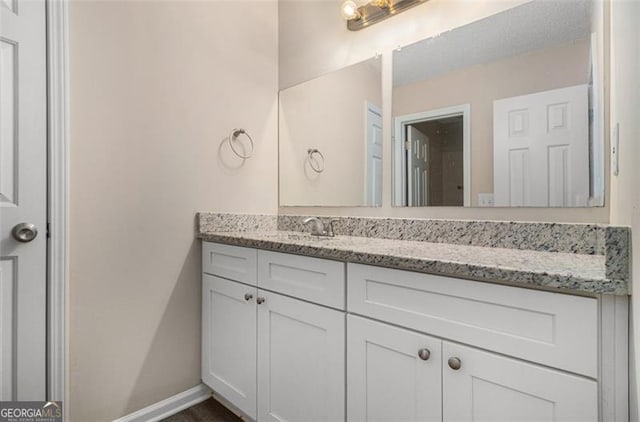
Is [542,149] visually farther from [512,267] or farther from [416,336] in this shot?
[416,336]

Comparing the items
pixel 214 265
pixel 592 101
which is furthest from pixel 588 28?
pixel 214 265

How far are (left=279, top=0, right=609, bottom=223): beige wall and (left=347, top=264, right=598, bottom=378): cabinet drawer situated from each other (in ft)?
1.94

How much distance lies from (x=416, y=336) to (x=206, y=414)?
48.5 inches

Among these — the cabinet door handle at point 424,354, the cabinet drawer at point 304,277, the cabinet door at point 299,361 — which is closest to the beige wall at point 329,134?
the cabinet drawer at point 304,277

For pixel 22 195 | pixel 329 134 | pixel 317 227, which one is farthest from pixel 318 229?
pixel 22 195

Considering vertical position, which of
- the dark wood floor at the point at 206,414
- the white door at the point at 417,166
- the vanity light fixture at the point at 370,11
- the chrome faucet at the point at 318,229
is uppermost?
the vanity light fixture at the point at 370,11

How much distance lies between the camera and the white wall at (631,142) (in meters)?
0.62

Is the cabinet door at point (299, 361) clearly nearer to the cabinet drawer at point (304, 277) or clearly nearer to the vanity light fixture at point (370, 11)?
the cabinet drawer at point (304, 277)

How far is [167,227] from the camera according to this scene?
166 centimetres

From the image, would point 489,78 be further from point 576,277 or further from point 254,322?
point 254,322

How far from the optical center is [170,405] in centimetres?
166

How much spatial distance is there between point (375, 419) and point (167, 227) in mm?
1215

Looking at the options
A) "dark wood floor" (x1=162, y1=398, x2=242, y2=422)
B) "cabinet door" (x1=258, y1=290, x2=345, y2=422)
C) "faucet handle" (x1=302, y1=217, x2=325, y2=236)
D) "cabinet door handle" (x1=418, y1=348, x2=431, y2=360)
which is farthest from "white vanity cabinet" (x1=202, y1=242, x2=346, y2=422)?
"faucet handle" (x1=302, y1=217, x2=325, y2=236)

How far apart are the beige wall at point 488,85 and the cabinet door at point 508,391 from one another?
73 cm
